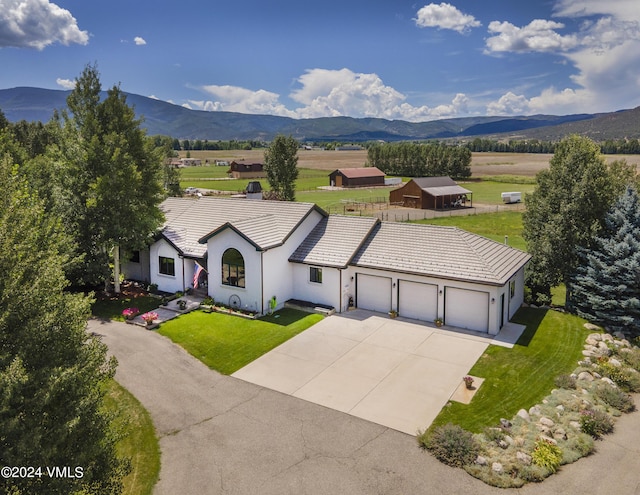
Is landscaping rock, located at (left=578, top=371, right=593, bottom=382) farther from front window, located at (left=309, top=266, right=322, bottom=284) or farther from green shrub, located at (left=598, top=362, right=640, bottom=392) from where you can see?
front window, located at (left=309, top=266, right=322, bottom=284)

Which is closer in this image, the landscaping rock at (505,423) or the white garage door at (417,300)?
the landscaping rock at (505,423)

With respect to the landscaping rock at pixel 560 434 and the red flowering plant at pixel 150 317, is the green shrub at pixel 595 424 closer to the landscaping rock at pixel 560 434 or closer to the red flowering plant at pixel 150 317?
the landscaping rock at pixel 560 434

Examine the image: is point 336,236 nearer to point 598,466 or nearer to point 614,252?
point 614,252

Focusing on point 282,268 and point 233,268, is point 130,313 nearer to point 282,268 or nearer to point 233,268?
point 233,268

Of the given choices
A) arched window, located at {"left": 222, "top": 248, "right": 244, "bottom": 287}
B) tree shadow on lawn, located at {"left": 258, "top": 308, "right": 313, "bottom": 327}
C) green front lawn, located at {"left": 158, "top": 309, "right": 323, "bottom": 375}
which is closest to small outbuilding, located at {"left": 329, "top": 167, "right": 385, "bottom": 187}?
arched window, located at {"left": 222, "top": 248, "right": 244, "bottom": 287}

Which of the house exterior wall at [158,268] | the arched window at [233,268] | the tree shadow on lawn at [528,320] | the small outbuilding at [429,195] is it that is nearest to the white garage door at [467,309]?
the tree shadow on lawn at [528,320]

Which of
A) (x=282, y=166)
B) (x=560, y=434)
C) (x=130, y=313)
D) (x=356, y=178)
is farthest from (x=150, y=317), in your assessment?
(x=356, y=178)
